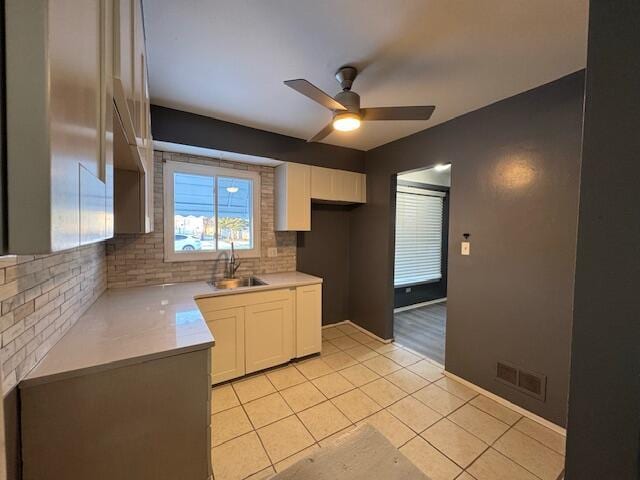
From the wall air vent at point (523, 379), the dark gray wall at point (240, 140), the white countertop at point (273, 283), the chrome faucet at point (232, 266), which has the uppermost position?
the dark gray wall at point (240, 140)

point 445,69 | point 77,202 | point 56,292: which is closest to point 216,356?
point 56,292

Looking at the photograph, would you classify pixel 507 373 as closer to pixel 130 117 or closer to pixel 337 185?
pixel 337 185

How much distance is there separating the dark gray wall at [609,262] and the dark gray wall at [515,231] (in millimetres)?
Result: 1599

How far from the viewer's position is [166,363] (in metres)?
1.22

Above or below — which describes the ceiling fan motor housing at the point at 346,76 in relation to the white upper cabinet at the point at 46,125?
above

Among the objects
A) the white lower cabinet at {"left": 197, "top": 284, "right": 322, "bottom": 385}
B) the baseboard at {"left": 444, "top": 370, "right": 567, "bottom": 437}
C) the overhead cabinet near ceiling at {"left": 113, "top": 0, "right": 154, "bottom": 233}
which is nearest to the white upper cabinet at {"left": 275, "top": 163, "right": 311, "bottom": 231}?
the white lower cabinet at {"left": 197, "top": 284, "right": 322, "bottom": 385}

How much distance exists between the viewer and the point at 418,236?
467 centimetres

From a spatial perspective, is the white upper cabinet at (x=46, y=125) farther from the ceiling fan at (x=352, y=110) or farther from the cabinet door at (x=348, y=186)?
the cabinet door at (x=348, y=186)

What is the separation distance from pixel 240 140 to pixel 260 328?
6.35ft

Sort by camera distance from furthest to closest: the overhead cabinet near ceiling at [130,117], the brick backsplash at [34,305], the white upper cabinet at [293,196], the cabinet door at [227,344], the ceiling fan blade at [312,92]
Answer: the white upper cabinet at [293,196]
the cabinet door at [227,344]
the ceiling fan blade at [312,92]
the brick backsplash at [34,305]
the overhead cabinet near ceiling at [130,117]

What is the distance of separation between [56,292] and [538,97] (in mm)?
3282

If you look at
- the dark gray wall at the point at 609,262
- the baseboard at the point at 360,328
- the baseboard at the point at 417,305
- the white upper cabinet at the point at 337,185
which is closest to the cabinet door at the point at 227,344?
the baseboard at the point at 360,328

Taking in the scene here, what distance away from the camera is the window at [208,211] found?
266 cm

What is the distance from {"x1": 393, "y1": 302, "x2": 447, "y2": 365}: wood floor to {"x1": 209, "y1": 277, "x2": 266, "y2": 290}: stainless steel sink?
6.53 ft
